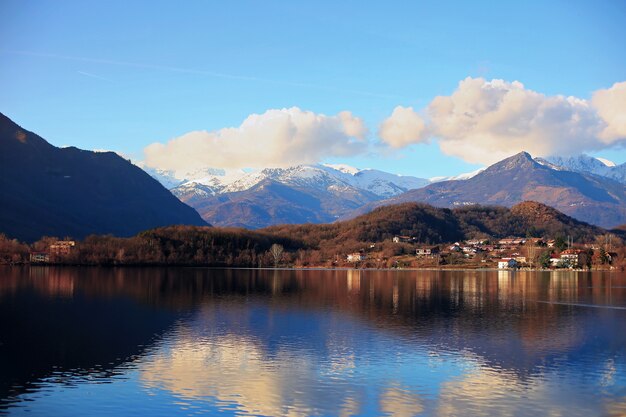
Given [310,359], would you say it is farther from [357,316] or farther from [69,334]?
[357,316]

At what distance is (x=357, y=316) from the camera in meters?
68.5

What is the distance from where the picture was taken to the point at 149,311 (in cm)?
7188

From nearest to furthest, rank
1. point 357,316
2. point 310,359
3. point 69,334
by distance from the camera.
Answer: point 310,359
point 69,334
point 357,316

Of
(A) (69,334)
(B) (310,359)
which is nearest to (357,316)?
(B) (310,359)

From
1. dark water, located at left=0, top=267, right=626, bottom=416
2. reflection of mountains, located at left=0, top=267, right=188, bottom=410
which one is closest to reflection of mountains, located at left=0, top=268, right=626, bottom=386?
reflection of mountains, located at left=0, top=267, right=188, bottom=410

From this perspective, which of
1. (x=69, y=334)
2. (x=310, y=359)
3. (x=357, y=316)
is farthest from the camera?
(x=357, y=316)

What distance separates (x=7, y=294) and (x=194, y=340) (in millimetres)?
48328

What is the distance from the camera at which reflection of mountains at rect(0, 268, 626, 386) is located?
47.7 meters

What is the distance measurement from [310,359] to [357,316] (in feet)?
83.9

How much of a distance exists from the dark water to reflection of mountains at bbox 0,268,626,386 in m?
0.22

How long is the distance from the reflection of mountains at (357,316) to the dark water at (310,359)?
0.22 m

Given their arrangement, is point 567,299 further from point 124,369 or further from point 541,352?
point 124,369

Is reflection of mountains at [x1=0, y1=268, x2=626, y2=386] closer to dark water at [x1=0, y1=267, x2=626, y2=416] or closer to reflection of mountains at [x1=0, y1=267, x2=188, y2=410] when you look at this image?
reflection of mountains at [x1=0, y1=267, x2=188, y2=410]

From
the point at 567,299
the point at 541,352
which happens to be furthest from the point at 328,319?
the point at 567,299
